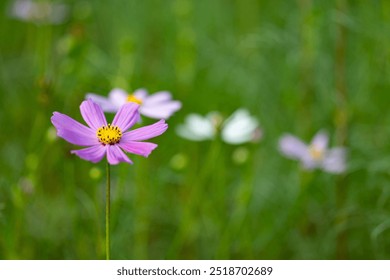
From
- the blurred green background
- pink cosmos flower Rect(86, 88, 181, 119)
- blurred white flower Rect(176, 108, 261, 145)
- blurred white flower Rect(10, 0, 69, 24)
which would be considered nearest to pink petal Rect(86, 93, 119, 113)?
pink cosmos flower Rect(86, 88, 181, 119)

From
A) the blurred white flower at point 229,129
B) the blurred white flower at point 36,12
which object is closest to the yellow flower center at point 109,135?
the blurred white flower at point 229,129

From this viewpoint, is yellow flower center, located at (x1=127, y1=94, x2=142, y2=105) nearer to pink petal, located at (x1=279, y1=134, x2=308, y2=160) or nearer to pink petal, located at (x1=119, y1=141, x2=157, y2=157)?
pink petal, located at (x1=119, y1=141, x2=157, y2=157)

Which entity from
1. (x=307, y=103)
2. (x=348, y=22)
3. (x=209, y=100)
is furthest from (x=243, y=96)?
(x=348, y=22)

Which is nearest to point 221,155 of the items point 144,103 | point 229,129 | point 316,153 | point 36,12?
point 229,129

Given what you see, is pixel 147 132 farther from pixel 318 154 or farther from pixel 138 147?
pixel 318 154
